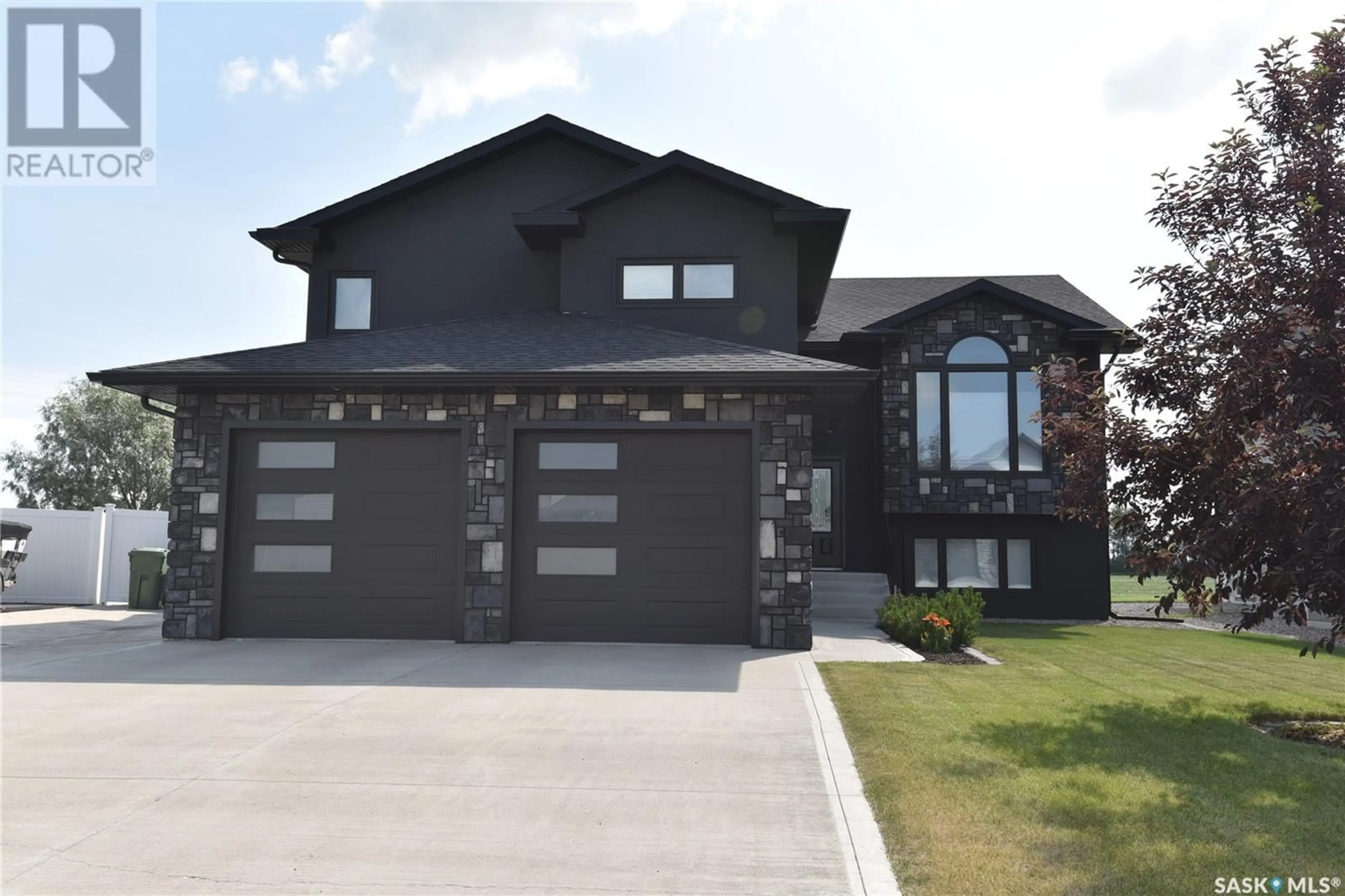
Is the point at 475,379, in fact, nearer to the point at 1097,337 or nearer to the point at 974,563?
the point at 974,563

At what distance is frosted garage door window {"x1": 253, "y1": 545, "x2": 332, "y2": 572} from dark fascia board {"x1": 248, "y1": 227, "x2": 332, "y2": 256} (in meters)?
5.70

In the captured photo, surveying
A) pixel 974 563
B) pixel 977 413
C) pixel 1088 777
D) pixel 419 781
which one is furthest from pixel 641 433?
pixel 974 563

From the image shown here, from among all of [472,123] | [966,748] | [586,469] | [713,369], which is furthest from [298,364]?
[966,748]

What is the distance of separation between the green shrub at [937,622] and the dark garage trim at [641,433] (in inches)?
80.8

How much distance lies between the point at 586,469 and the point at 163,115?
7334 mm

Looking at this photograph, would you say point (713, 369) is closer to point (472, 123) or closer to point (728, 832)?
point (728, 832)

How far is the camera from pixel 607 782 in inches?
199

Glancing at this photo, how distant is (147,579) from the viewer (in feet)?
53.1

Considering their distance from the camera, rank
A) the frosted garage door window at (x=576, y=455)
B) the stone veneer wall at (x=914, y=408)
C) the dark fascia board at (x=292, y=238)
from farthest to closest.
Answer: the stone veneer wall at (x=914, y=408), the dark fascia board at (x=292, y=238), the frosted garage door window at (x=576, y=455)

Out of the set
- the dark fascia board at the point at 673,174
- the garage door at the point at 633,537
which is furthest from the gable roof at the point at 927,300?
the garage door at the point at 633,537

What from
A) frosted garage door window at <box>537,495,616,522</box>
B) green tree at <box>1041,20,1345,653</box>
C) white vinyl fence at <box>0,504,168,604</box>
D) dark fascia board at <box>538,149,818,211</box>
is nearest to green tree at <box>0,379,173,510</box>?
white vinyl fence at <box>0,504,168,604</box>

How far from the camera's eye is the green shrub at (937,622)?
10336 millimetres

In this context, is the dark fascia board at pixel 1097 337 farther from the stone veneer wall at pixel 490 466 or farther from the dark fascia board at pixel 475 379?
the stone veneer wall at pixel 490 466

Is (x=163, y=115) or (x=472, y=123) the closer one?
(x=163, y=115)
